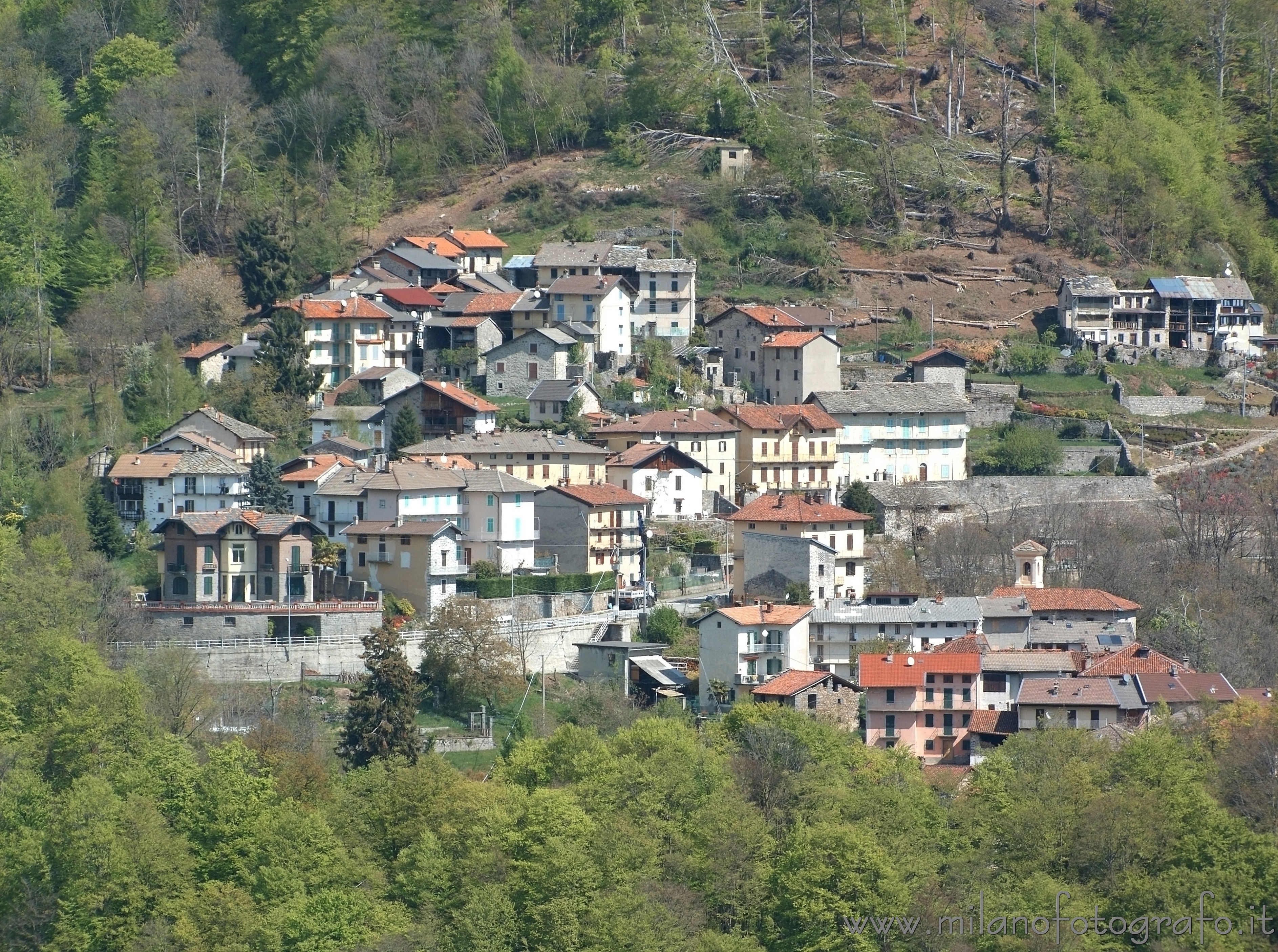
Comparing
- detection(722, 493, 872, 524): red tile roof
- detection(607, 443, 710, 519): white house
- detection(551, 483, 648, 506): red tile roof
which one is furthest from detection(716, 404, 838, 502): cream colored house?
detection(551, 483, 648, 506): red tile roof

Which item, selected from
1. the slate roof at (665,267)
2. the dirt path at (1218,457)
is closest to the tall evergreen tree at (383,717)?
the slate roof at (665,267)

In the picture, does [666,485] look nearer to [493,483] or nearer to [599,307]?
[493,483]

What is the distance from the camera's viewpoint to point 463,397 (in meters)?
79.4

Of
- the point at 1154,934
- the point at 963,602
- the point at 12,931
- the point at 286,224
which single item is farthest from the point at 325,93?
the point at 1154,934

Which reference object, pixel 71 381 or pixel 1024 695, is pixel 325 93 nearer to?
pixel 71 381

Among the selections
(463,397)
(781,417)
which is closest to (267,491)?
(463,397)

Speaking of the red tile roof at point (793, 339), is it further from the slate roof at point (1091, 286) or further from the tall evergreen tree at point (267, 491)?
the tall evergreen tree at point (267, 491)

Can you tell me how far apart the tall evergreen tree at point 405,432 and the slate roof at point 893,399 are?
509 inches

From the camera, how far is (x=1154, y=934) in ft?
171

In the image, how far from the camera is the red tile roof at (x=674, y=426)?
78.1 m

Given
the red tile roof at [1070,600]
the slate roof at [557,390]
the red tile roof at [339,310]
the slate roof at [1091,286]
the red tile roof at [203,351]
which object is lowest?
the red tile roof at [1070,600]

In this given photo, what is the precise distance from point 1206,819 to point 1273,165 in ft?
209

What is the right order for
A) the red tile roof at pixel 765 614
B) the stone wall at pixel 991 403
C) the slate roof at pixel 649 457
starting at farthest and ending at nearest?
the stone wall at pixel 991 403 → the slate roof at pixel 649 457 → the red tile roof at pixel 765 614

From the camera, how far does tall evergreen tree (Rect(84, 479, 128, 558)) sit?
70.6m
